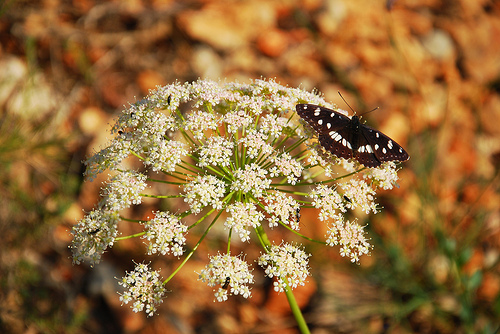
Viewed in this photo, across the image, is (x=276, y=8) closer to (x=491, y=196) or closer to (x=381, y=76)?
(x=381, y=76)

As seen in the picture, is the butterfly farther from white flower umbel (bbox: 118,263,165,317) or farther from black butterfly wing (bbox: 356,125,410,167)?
white flower umbel (bbox: 118,263,165,317)

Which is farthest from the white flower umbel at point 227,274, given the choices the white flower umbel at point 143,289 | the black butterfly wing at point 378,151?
the black butterfly wing at point 378,151

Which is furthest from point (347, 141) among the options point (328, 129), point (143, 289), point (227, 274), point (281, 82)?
point (281, 82)

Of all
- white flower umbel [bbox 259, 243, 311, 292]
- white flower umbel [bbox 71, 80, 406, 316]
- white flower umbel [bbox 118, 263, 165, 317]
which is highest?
white flower umbel [bbox 71, 80, 406, 316]

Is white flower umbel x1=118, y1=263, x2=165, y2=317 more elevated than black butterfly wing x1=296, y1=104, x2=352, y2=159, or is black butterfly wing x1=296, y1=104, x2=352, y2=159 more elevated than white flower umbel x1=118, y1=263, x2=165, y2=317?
black butterfly wing x1=296, y1=104, x2=352, y2=159

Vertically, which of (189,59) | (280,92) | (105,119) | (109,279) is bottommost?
(109,279)

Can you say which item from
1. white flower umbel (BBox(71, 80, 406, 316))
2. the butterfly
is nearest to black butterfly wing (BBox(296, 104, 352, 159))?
the butterfly

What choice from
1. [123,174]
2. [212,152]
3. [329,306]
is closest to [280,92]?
[212,152]
